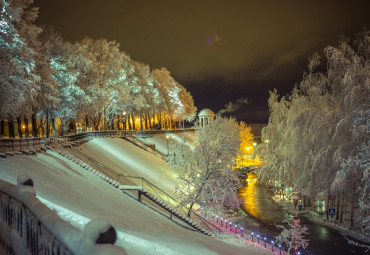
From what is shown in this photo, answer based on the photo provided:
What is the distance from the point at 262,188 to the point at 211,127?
11739mm

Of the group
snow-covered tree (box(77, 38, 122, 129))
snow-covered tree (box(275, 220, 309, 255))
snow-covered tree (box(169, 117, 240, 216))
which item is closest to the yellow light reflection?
snow-covered tree (box(169, 117, 240, 216))

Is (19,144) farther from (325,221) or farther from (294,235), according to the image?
(325,221)

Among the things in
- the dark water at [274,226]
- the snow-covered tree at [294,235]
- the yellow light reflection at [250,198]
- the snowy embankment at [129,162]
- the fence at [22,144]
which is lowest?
the yellow light reflection at [250,198]

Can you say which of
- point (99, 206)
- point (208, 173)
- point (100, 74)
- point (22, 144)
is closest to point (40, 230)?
point (99, 206)

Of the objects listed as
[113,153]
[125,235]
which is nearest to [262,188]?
[113,153]

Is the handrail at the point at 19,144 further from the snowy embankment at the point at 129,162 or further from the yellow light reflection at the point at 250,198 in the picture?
the yellow light reflection at the point at 250,198

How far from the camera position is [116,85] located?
48.8 m

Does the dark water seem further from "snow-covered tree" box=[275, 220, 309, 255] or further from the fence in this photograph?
the fence

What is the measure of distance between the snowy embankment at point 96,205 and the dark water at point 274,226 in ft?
19.8

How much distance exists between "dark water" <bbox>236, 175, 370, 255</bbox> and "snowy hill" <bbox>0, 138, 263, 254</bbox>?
6216 mm

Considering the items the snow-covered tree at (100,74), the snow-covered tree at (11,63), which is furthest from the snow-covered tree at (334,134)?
the snow-covered tree at (100,74)

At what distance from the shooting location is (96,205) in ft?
46.3

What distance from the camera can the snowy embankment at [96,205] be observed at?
436 inches

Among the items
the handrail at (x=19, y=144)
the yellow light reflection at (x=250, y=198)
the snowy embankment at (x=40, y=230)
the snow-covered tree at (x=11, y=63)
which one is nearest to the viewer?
the snowy embankment at (x=40, y=230)
